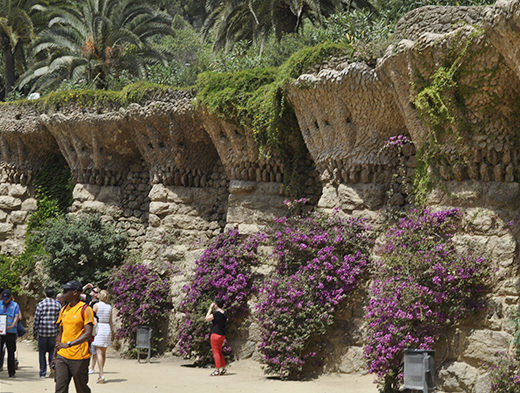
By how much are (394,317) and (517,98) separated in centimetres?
346

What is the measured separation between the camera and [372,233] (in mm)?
12703

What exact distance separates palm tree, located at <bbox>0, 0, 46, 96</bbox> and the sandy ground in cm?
1495

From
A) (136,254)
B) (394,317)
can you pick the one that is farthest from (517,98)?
(136,254)

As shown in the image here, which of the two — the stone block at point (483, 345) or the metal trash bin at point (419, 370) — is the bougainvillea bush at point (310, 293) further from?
the metal trash bin at point (419, 370)

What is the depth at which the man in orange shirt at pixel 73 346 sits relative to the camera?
8.23 metres

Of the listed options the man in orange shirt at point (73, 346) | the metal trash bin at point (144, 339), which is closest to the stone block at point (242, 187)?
the metal trash bin at point (144, 339)

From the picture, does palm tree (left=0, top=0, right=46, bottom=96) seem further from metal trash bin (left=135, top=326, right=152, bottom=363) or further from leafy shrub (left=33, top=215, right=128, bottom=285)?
metal trash bin (left=135, top=326, right=152, bottom=363)

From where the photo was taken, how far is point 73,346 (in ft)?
27.0

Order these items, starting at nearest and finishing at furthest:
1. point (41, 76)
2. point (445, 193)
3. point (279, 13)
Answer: point (445, 193) < point (279, 13) < point (41, 76)

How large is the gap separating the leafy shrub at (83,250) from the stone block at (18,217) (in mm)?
2974

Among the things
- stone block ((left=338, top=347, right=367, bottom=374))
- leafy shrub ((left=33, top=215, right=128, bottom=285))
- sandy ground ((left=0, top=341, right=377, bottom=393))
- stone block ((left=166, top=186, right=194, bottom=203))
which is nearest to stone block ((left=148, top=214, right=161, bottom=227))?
stone block ((left=166, top=186, right=194, bottom=203))

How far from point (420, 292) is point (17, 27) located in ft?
66.7

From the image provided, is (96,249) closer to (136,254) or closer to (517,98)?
(136,254)

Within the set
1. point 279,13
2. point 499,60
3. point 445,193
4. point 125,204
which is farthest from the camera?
point 279,13
